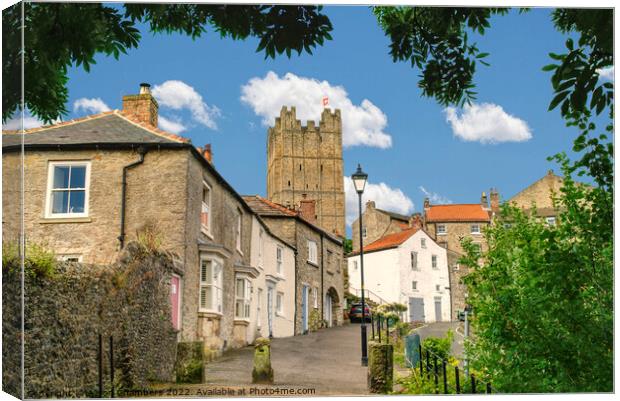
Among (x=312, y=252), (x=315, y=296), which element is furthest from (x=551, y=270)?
(x=312, y=252)

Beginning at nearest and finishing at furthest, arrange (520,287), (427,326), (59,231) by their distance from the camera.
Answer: (520,287) → (59,231) → (427,326)

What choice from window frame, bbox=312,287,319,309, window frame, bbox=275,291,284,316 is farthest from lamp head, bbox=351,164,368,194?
window frame, bbox=312,287,319,309

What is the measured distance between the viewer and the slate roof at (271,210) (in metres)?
10.3

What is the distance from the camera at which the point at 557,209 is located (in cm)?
654

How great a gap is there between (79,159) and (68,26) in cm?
435

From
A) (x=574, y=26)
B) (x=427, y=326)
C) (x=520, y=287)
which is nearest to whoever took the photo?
(x=520, y=287)

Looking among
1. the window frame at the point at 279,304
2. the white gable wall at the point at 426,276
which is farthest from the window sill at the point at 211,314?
the white gable wall at the point at 426,276

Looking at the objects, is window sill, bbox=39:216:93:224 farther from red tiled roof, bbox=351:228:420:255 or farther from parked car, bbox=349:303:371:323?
red tiled roof, bbox=351:228:420:255

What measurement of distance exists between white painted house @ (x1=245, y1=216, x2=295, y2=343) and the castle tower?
2.91ft

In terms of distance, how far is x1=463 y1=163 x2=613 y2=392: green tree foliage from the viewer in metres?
6.09

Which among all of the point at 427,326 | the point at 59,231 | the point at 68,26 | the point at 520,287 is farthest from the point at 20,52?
the point at 427,326

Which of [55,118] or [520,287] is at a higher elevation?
[55,118]

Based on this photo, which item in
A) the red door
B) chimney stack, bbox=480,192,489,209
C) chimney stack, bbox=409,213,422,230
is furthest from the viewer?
the red door

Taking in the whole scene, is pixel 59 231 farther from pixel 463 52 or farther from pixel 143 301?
pixel 463 52
